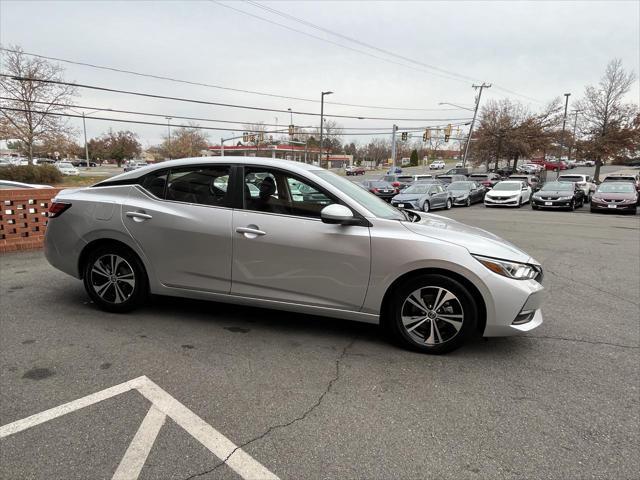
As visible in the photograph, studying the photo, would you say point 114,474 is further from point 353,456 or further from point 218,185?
point 218,185

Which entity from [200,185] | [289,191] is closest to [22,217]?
[200,185]

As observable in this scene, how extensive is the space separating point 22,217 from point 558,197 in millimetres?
21900

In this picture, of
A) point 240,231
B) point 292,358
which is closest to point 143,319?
point 240,231

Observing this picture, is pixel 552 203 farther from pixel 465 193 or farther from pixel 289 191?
pixel 289 191

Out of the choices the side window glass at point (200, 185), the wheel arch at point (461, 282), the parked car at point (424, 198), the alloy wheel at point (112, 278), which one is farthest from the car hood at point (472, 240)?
the parked car at point (424, 198)

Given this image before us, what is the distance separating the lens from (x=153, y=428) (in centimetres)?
251

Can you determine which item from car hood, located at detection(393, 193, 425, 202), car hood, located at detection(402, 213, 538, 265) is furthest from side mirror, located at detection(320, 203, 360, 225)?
car hood, located at detection(393, 193, 425, 202)

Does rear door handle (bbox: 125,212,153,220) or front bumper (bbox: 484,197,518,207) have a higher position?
rear door handle (bbox: 125,212,153,220)

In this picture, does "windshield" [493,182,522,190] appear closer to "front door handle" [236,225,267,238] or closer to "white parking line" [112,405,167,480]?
"front door handle" [236,225,267,238]

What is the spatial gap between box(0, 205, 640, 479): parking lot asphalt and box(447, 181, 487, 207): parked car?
19.8 meters

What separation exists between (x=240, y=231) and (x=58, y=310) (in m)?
2.34

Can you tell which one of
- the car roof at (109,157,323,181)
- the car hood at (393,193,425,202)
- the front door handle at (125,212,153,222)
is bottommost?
the car hood at (393,193,425,202)

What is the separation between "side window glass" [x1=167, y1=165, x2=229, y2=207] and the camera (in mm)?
3945

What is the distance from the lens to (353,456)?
90.9 inches
